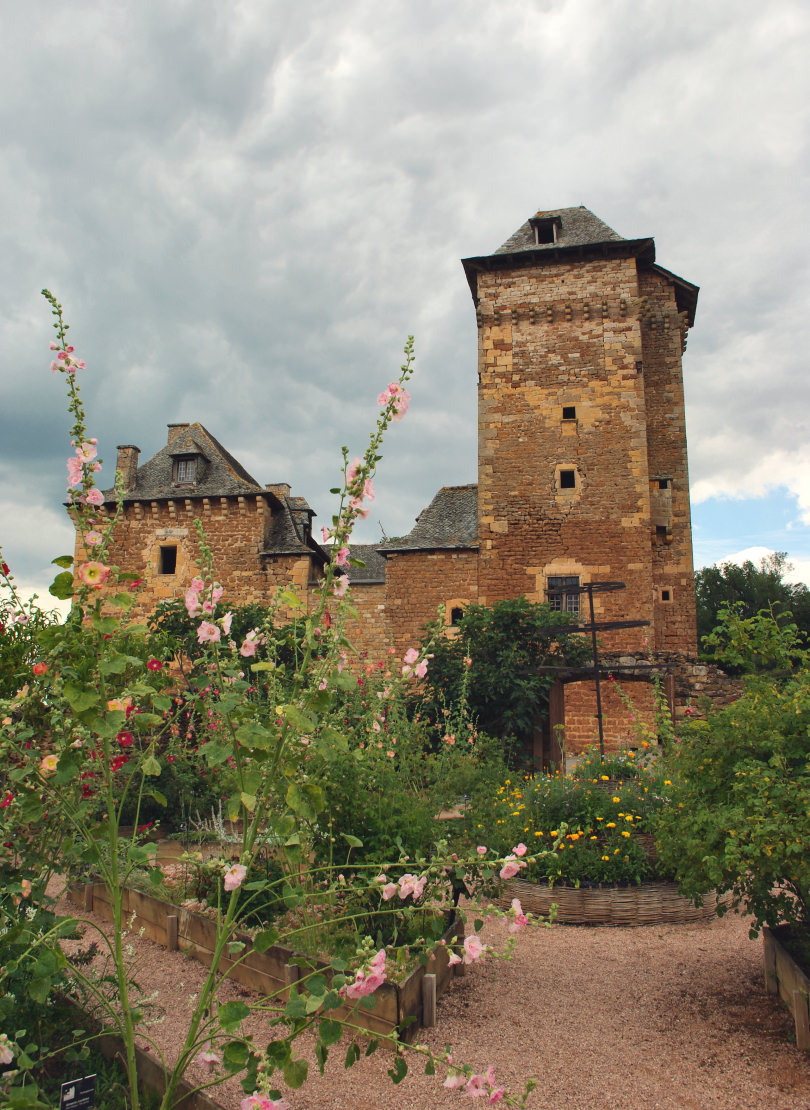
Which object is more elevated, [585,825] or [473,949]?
[473,949]

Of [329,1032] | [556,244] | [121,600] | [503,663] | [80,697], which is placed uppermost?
[556,244]

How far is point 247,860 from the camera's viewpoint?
2.13 metres

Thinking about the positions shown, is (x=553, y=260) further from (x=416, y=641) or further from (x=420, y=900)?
(x=420, y=900)

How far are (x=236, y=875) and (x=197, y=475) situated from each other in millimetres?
18274

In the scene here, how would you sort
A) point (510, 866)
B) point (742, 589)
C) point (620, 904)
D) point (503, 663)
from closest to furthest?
point (510, 866) → point (620, 904) → point (503, 663) → point (742, 589)

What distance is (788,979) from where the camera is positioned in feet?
11.5

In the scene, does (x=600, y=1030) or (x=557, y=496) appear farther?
(x=557, y=496)

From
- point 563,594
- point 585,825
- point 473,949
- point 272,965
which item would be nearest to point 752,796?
point 473,949

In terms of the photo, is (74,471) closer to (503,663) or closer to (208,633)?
(208,633)

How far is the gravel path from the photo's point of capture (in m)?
3.00

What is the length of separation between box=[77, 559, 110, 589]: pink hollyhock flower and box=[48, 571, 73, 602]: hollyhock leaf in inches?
1.9

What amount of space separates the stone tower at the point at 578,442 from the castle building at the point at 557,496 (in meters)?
0.03

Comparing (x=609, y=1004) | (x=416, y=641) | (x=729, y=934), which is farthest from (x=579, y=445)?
(x=609, y=1004)

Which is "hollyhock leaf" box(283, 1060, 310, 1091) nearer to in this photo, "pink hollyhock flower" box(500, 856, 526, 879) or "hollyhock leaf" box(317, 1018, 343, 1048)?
"hollyhock leaf" box(317, 1018, 343, 1048)
